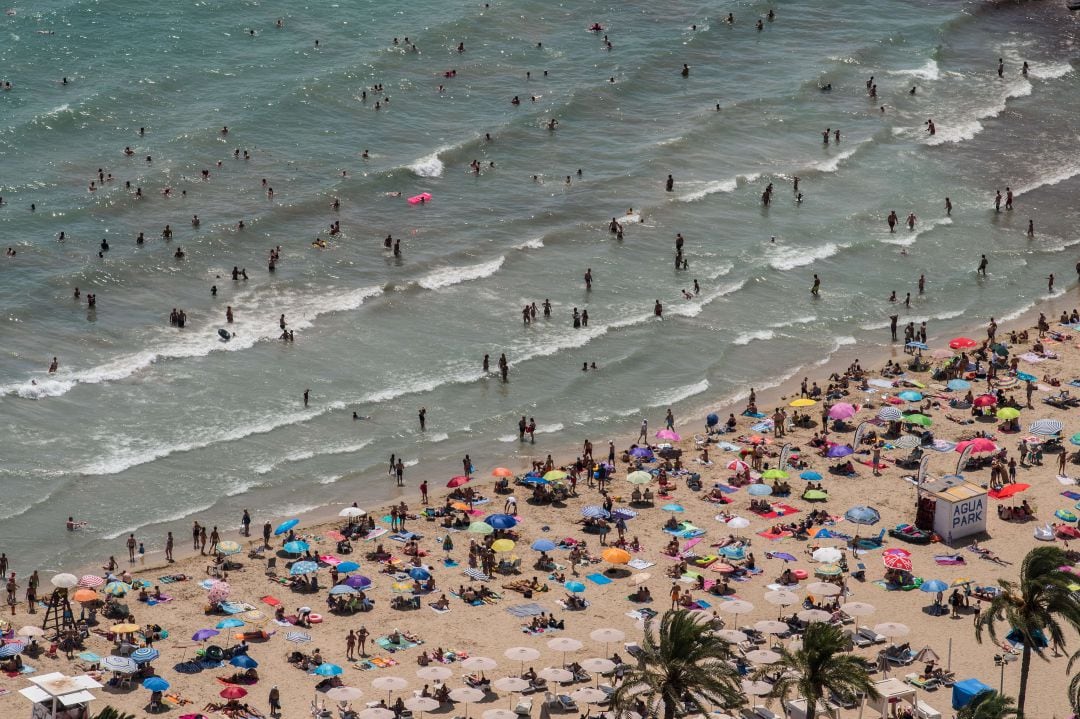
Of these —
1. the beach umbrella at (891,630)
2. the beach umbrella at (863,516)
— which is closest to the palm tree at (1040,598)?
the beach umbrella at (891,630)

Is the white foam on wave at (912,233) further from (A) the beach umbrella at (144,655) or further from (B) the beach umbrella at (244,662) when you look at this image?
Result: (A) the beach umbrella at (144,655)

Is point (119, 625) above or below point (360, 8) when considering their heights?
below

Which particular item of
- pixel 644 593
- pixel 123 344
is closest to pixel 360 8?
pixel 123 344

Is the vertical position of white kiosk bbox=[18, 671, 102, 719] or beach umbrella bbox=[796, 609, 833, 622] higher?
white kiosk bbox=[18, 671, 102, 719]

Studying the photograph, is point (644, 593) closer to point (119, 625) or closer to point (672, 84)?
point (119, 625)

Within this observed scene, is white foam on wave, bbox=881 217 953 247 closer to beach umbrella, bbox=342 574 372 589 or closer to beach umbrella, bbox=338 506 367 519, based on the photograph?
beach umbrella, bbox=338 506 367 519

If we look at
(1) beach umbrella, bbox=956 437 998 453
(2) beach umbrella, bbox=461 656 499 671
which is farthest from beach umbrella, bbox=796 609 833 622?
(1) beach umbrella, bbox=956 437 998 453
